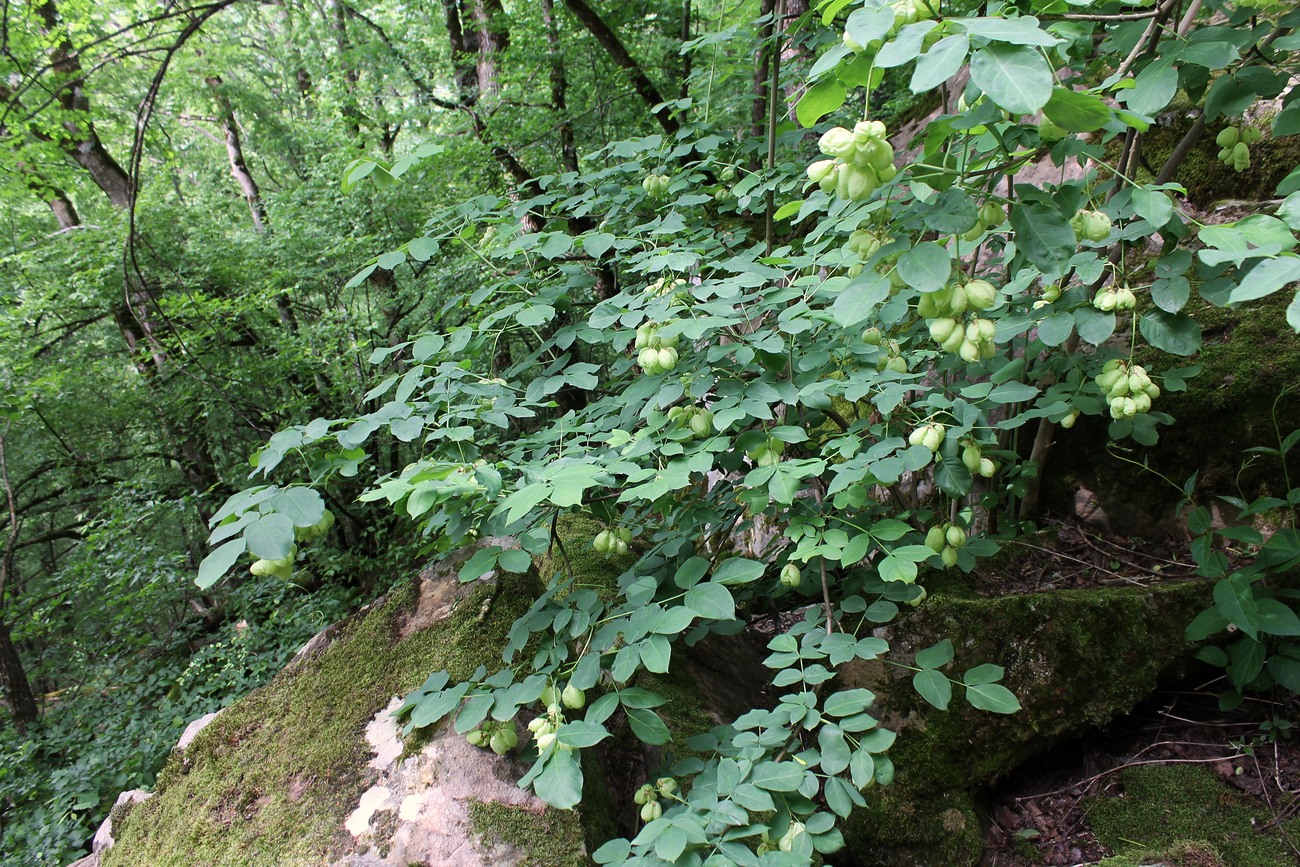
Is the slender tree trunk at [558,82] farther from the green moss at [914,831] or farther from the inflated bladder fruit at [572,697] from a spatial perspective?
the green moss at [914,831]

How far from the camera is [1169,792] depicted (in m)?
1.96

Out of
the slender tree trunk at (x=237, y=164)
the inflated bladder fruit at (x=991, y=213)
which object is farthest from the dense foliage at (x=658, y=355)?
the slender tree trunk at (x=237, y=164)

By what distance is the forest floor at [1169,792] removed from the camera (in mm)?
1779

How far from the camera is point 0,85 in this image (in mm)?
5543

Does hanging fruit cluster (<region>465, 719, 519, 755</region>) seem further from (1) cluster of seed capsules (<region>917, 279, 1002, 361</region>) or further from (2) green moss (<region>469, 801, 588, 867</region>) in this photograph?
(1) cluster of seed capsules (<region>917, 279, 1002, 361</region>)

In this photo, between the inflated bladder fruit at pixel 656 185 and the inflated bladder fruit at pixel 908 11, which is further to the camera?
the inflated bladder fruit at pixel 656 185

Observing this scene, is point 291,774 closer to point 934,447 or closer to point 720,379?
point 720,379

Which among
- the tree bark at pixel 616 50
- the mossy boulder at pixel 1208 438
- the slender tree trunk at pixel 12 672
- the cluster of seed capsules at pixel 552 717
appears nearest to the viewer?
the cluster of seed capsules at pixel 552 717

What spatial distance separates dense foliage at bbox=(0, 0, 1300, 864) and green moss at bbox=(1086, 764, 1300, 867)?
0.38 meters

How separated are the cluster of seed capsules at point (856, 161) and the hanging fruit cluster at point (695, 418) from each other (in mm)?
650

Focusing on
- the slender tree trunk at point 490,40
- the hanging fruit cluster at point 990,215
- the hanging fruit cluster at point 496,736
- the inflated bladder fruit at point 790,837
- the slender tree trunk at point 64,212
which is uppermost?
the slender tree trunk at point 490,40

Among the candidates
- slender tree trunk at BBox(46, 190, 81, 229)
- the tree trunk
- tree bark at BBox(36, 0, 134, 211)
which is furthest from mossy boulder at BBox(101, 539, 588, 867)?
slender tree trunk at BBox(46, 190, 81, 229)

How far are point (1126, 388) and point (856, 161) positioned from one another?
0.91 meters

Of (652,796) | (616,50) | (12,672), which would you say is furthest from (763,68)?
(12,672)
